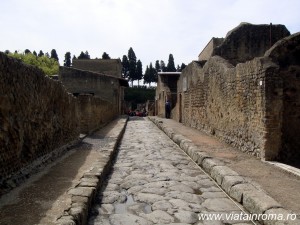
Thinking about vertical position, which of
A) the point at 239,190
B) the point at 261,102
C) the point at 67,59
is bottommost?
the point at 239,190

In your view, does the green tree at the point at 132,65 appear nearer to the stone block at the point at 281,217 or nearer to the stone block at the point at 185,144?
the stone block at the point at 185,144

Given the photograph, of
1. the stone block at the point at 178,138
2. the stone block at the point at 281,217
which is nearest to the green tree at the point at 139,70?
the stone block at the point at 178,138

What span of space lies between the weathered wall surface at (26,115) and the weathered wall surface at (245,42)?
7707mm

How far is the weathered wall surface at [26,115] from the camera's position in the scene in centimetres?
415

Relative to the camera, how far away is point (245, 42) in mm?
13344

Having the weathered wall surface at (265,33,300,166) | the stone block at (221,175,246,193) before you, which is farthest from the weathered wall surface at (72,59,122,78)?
the stone block at (221,175,246,193)

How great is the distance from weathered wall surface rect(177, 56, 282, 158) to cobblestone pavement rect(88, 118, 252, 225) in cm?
159

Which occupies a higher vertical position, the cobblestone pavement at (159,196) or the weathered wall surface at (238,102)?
the weathered wall surface at (238,102)

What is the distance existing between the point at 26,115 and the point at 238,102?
5.50 m

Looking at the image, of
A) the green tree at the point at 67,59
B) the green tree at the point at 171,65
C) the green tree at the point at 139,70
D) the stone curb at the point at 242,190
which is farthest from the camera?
the green tree at the point at 67,59

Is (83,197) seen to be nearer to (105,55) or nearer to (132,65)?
(105,55)

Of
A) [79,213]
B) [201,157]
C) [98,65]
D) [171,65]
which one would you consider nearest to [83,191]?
[79,213]

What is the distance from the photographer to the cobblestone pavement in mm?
3912

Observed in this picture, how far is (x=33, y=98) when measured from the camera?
538cm
